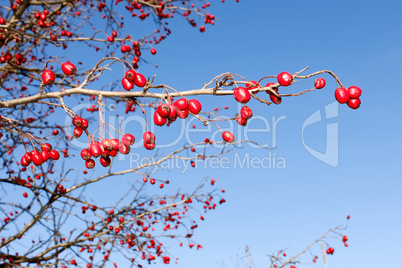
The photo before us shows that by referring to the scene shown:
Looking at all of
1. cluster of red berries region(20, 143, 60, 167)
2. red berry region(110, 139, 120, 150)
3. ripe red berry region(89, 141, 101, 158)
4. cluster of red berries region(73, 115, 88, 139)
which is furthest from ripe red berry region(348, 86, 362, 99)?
cluster of red berries region(20, 143, 60, 167)

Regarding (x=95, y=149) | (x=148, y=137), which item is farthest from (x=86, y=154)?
(x=148, y=137)

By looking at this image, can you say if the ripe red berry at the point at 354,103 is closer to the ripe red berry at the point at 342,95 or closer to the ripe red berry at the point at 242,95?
the ripe red berry at the point at 342,95

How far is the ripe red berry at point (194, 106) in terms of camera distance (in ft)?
7.38

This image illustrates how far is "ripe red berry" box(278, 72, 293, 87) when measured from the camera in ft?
7.07

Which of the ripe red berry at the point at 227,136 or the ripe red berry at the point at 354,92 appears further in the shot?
the ripe red berry at the point at 227,136

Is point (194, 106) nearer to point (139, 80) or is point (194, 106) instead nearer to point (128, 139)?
point (139, 80)

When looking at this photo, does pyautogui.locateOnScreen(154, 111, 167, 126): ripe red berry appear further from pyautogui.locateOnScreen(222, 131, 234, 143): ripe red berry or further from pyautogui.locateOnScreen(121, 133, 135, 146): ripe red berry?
pyautogui.locateOnScreen(222, 131, 234, 143): ripe red berry

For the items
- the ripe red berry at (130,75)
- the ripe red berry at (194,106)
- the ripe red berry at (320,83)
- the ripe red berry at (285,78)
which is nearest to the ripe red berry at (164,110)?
the ripe red berry at (194,106)

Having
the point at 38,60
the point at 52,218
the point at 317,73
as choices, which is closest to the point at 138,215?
the point at 52,218

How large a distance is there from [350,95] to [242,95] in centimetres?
71

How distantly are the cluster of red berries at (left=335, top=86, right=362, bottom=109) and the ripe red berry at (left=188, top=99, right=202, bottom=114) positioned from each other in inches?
34.9

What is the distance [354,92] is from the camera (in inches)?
89.1

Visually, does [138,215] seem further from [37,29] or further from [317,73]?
[317,73]

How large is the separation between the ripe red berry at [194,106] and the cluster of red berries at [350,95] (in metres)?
0.89
